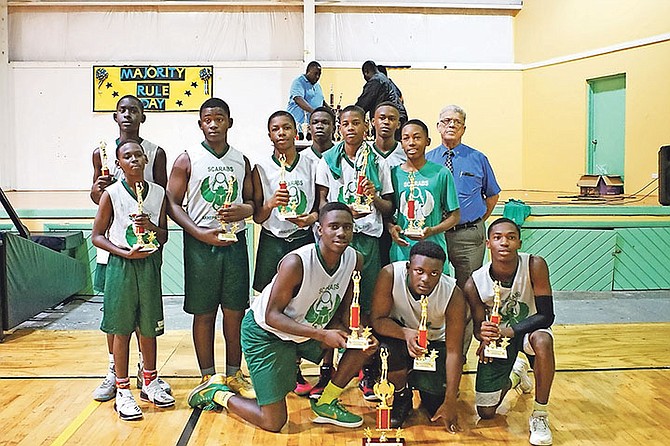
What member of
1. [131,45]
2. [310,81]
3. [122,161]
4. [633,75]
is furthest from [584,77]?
[122,161]

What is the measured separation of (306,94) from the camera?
8.77 meters

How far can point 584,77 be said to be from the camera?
484 inches

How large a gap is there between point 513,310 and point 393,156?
1.06 metres

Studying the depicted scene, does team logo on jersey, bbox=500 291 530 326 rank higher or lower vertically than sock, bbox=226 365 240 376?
higher

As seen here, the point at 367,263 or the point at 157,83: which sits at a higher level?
the point at 157,83

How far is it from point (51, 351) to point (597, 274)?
15.6 ft

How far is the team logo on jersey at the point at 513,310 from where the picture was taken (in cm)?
356

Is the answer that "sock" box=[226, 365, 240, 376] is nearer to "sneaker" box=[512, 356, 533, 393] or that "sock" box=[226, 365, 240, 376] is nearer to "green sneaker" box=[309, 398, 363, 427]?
"green sneaker" box=[309, 398, 363, 427]

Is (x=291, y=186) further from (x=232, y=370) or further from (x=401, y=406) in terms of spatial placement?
(x=401, y=406)

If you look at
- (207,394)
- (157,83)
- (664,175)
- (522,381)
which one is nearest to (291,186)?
(207,394)

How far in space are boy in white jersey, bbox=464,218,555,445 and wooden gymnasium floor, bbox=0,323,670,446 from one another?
6.4 inches

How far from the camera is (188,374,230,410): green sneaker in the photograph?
3791 millimetres

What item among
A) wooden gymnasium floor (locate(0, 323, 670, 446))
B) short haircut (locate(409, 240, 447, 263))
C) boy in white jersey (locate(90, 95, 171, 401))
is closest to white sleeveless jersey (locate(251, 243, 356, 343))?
short haircut (locate(409, 240, 447, 263))

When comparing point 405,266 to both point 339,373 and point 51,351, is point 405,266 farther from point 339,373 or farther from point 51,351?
point 51,351
